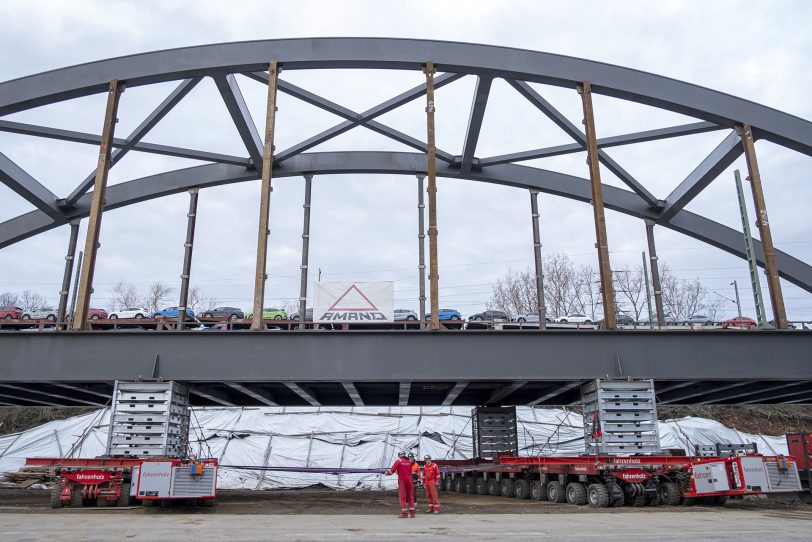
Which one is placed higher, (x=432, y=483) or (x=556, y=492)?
(x=432, y=483)

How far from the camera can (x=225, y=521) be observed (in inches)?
530

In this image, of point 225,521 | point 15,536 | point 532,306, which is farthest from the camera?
point 532,306

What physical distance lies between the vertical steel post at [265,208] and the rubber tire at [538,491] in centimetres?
935

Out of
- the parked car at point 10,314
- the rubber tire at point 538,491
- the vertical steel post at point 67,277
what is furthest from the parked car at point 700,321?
the parked car at point 10,314

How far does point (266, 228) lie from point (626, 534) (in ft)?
39.5

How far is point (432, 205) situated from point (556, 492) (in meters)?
8.70

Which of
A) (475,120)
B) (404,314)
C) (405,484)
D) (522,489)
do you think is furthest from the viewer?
(404,314)

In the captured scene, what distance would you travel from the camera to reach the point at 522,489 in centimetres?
2052

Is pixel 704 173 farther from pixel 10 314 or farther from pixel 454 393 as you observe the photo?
pixel 10 314

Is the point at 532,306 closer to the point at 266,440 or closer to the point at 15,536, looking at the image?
the point at 266,440

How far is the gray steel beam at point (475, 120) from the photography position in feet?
70.1

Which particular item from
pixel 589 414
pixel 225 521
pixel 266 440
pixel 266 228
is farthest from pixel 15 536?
pixel 266 440

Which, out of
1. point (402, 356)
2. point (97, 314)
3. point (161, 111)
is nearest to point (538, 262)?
point (402, 356)

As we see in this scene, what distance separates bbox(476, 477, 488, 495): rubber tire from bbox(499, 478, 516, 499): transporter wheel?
1967 mm
